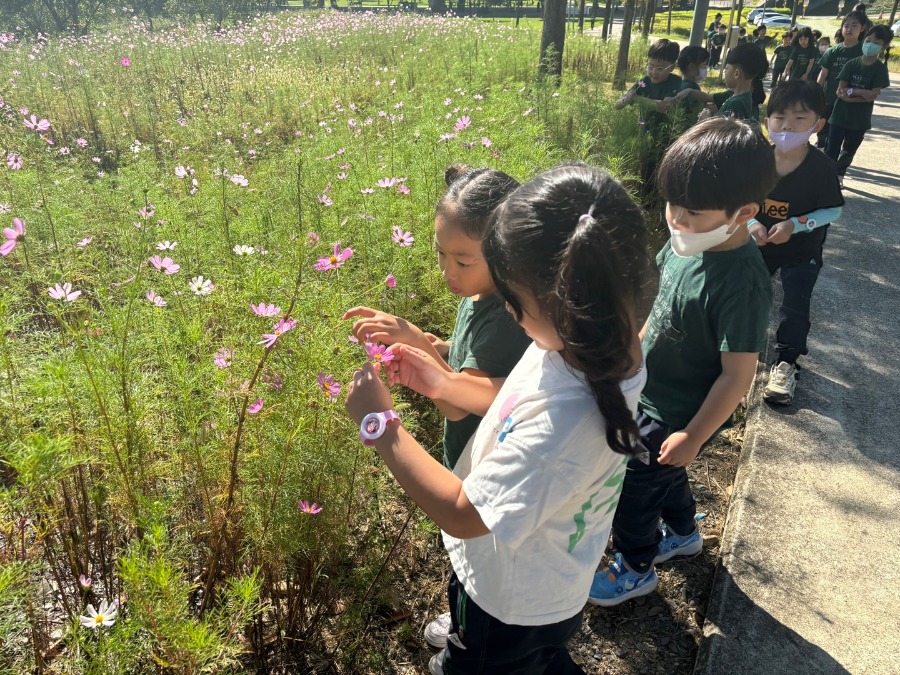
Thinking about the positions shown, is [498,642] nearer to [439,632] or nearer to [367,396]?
[367,396]

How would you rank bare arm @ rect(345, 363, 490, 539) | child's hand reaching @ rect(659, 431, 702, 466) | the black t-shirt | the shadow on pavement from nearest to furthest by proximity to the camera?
bare arm @ rect(345, 363, 490, 539) → child's hand reaching @ rect(659, 431, 702, 466) → the shadow on pavement → the black t-shirt

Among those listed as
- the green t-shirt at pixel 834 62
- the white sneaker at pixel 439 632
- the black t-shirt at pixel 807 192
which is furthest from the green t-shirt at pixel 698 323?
the green t-shirt at pixel 834 62

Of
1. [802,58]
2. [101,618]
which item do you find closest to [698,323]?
[101,618]

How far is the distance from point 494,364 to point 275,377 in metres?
0.70

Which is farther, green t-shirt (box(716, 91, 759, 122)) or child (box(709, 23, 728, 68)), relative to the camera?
child (box(709, 23, 728, 68))

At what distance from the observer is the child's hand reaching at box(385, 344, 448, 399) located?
1.53 metres

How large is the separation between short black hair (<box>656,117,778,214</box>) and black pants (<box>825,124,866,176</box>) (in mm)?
5798

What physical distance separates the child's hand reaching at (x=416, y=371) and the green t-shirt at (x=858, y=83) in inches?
259

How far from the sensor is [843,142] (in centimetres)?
666

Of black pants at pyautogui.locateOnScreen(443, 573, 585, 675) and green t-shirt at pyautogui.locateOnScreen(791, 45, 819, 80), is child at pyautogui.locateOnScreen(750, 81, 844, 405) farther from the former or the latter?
green t-shirt at pyautogui.locateOnScreen(791, 45, 819, 80)

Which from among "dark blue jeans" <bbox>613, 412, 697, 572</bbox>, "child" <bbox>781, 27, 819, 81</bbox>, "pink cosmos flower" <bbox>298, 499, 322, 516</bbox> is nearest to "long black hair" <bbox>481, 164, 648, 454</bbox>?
"pink cosmos flower" <bbox>298, 499, 322, 516</bbox>

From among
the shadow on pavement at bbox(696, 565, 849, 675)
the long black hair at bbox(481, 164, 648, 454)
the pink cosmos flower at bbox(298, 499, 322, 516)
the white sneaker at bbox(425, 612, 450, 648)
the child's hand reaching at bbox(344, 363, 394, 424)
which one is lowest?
the shadow on pavement at bbox(696, 565, 849, 675)

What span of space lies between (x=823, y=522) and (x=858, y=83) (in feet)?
17.7

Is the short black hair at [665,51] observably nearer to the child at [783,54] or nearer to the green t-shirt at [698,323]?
the green t-shirt at [698,323]
